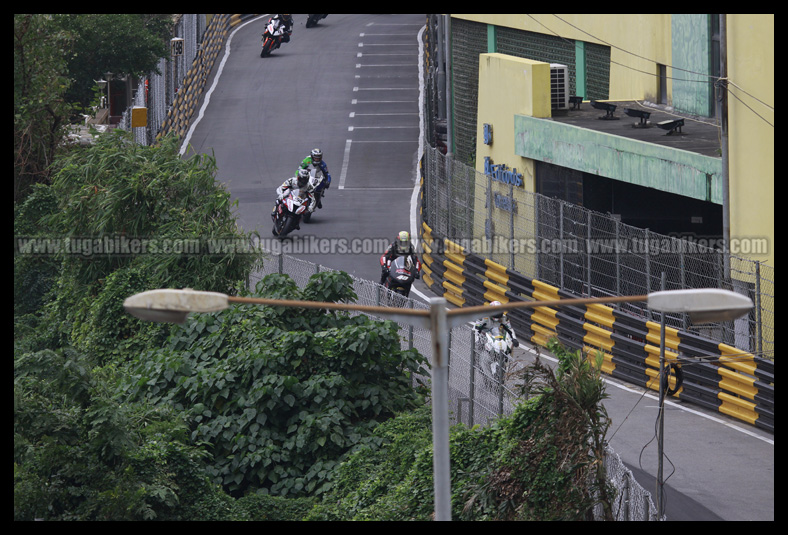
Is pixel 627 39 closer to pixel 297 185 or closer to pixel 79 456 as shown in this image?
pixel 297 185

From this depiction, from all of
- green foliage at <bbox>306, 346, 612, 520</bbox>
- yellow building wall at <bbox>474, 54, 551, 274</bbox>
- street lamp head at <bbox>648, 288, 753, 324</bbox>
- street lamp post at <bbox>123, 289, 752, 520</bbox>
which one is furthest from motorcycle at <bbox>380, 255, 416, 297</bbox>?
street lamp head at <bbox>648, 288, 753, 324</bbox>

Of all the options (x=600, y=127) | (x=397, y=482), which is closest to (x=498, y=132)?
(x=600, y=127)

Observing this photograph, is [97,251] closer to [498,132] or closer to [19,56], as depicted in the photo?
[19,56]

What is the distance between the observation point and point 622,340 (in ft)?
68.2

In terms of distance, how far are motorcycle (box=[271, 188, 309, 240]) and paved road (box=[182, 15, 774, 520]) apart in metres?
0.40

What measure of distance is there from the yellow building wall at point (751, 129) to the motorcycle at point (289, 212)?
13.4m

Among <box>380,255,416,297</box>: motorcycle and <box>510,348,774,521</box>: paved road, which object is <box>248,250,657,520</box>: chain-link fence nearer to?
<box>510,348,774,521</box>: paved road

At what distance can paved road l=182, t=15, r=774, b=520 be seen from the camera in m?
16.4

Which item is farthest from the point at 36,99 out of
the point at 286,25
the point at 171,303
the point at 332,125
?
the point at 286,25

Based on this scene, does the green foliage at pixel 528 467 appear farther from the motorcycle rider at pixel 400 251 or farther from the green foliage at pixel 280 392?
the motorcycle rider at pixel 400 251

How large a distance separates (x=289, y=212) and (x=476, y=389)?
1522 cm

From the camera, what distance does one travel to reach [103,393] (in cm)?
1373

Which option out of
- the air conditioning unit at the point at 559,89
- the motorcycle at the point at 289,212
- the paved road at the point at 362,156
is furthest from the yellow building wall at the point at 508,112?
the motorcycle at the point at 289,212

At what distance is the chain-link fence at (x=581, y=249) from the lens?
730 inches
